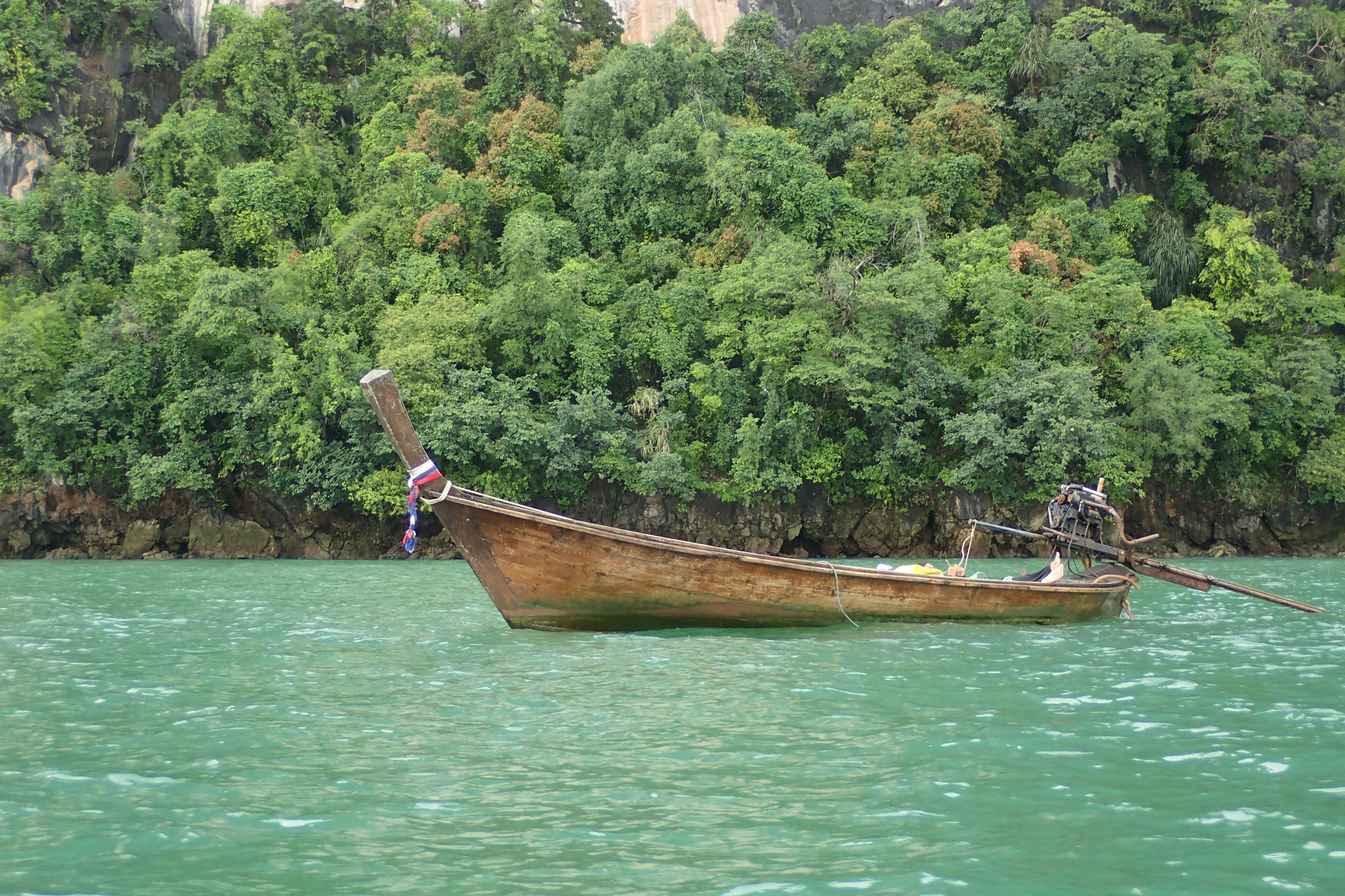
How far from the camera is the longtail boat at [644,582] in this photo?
11180mm

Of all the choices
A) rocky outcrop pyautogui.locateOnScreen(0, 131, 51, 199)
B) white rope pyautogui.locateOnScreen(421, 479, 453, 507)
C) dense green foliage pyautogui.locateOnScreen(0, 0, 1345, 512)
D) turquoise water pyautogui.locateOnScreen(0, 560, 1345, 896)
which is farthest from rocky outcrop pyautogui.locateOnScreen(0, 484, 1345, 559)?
white rope pyautogui.locateOnScreen(421, 479, 453, 507)

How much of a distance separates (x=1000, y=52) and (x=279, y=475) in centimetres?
2469

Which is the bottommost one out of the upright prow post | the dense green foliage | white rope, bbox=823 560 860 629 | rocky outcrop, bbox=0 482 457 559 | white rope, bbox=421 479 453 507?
rocky outcrop, bbox=0 482 457 559

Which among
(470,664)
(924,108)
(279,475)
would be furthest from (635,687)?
(924,108)

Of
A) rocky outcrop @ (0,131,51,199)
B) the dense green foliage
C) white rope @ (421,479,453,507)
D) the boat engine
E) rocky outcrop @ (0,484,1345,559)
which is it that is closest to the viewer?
white rope @ (421,479,453,507)

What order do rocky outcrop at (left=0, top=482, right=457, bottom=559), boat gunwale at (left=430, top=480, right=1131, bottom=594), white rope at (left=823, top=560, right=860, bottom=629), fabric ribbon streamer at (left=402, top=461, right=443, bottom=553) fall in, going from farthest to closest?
rocky outcrop at (left=0, top=482, right=457, bottom=559), white rope at (left=823, top=560, right=860, bottom=629), boat gunwale at (left=430, top=480, right=1131, bottom=594), fabric ribbon streamer at (left=402, top=461, right=443, bottom=553)

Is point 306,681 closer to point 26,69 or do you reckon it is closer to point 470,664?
point 470,664

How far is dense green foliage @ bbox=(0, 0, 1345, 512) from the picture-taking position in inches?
1033

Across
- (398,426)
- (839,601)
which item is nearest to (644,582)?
(839,601)

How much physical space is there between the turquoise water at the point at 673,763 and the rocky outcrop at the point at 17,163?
25909 mm

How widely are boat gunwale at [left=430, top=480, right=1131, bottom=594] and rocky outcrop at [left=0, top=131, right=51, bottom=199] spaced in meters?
28.0

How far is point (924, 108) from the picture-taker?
33.1m

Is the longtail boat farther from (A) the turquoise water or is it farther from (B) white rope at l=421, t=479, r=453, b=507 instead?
(A) the turquoise water

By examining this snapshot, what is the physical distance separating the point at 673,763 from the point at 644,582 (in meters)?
4.99
